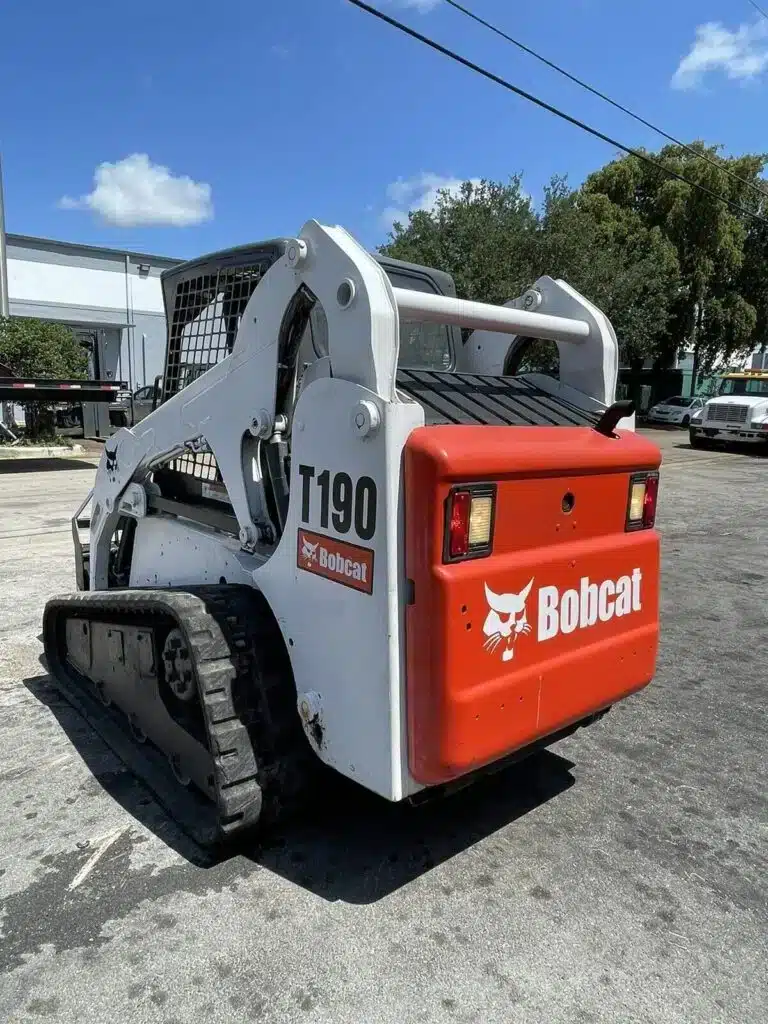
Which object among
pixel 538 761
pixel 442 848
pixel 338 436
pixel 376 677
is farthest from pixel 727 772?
pixel 338 436

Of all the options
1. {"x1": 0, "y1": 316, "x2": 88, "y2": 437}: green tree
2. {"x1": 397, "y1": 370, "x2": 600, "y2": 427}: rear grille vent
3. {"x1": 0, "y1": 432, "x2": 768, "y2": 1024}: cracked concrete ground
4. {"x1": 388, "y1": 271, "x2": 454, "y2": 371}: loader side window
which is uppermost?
{"x1": 0, "y1": 316, "x2": 88, "y2": 437}: green tree

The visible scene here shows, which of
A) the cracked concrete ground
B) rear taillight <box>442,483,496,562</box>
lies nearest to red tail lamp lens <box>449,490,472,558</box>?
rear taillight <box>442,483,496,562</box>

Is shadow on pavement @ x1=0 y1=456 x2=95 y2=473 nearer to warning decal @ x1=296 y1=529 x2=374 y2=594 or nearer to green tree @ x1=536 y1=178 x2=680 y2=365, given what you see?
warning decal @ x1=296 y1=529 x2=374 y2=594

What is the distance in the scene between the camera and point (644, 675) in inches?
113

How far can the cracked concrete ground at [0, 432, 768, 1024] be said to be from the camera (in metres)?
2.01

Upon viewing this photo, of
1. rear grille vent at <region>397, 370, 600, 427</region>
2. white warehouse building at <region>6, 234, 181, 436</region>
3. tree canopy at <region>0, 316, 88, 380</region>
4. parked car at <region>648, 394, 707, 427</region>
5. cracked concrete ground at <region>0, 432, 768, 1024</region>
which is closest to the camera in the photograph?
cracked concrete ground at <region>0, 432, 768, 1024</region>

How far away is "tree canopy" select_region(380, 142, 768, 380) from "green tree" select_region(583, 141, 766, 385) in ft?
0.14

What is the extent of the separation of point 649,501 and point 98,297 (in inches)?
1067

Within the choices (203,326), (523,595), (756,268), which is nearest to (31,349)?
(203,326)

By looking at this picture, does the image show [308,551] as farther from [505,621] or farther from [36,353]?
[36,353]

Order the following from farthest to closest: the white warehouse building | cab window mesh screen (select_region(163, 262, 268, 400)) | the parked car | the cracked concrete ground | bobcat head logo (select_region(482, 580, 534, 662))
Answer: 1. the parked car
2. the white warehouse building
3. cab window mesh screen (select_region(163, 262, 268, 400))
4. bobcat head logo (select_region(482, 580, 534, 662))
5. the cracked concrete ground

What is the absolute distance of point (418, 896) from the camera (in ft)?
7.91

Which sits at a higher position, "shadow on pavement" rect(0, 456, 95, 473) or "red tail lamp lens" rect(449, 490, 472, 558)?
"red tail lamp lens" rect(449, 490, 472, 558)

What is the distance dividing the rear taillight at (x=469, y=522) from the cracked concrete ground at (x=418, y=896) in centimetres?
113
